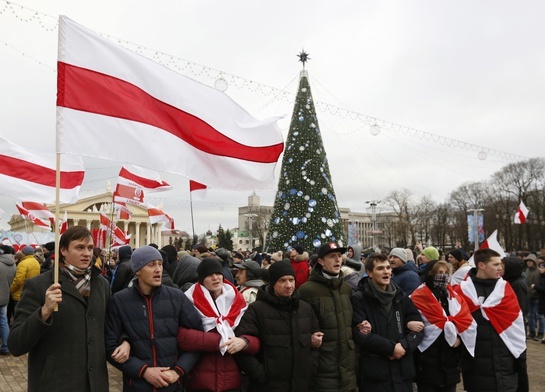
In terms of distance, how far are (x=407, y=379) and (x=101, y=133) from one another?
350 centimetres

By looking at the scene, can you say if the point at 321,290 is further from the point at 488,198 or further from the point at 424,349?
the point at 488,198

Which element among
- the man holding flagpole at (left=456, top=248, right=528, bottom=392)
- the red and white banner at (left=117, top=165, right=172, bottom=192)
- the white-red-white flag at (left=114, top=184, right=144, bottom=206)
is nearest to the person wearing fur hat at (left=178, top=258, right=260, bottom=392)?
the man holding flagpole at (left=456, top=248, right=528, bottom=392)

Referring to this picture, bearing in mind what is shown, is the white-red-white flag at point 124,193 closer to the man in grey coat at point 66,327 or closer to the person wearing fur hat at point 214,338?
the person wearing fur hat at point 214,338

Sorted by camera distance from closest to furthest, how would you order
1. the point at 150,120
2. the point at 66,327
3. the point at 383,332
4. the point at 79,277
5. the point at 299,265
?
1. the point at 66,327
2. the point at 79,277
3. the point at 150,120
4. the point at 383,332
5. the point at 299,265

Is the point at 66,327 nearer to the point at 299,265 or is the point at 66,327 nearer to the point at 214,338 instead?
the point at 214,338

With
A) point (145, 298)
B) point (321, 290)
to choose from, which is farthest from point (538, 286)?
point (145, 298)

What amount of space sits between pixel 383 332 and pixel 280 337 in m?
1.03

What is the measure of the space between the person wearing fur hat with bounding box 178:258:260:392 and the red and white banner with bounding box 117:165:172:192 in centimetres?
875

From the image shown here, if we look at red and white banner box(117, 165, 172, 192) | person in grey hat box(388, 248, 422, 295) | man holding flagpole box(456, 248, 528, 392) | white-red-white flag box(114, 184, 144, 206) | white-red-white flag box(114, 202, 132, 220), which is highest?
red and white banner box(117, 165, 172, 192)

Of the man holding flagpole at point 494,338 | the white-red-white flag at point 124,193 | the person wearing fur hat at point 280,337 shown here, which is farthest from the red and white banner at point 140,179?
the man holding flagpole at point 494,338

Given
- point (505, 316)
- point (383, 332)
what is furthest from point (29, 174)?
point (505, 316)

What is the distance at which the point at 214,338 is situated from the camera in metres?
4.09

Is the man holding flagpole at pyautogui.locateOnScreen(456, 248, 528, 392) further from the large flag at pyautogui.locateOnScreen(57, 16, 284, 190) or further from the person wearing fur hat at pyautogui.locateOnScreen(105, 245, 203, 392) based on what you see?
the person wearing fur hat at pyautogui.locateOnScreen(105, 245, 203, 392)

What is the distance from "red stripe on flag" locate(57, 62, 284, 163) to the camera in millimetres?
4028
